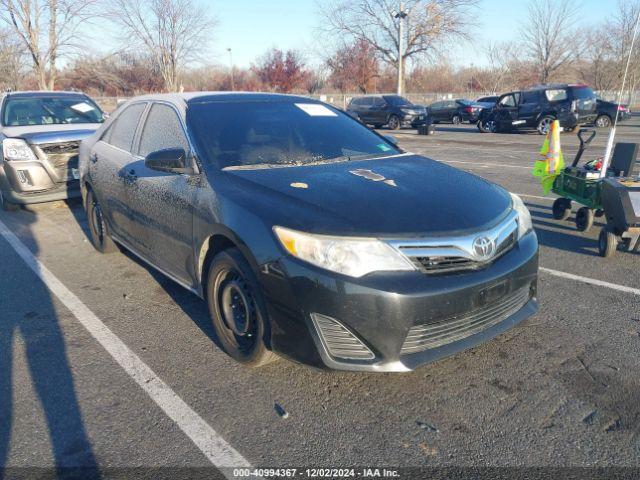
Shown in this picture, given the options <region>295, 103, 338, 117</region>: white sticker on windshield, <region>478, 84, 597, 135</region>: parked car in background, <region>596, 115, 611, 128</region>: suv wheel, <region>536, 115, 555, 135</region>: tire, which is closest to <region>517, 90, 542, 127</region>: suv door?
<region>478, 84, 597, 135</region>: parked car in background

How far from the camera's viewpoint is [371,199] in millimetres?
2734

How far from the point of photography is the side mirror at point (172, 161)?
320 cm

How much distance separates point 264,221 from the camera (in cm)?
259

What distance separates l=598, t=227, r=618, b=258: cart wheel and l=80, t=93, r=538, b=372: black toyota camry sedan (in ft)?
6.81

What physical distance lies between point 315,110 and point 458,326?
7.65ft

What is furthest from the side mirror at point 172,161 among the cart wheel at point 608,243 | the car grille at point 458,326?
the cart wheel at point 608,243

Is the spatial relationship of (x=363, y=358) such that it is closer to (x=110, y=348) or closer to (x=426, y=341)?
(x=426, y=341)

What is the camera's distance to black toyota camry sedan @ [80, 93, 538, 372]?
2379 millimetres

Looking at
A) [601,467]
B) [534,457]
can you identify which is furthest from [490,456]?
[601,467]

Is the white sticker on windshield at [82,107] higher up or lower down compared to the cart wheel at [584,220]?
higher up

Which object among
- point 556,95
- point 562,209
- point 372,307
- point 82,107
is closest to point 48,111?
point 82,107

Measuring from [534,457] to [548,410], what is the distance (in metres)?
0.40

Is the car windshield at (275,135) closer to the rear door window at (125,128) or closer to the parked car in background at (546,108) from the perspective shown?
the rear door window at (125,128)

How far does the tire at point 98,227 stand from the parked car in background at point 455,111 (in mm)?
22829
